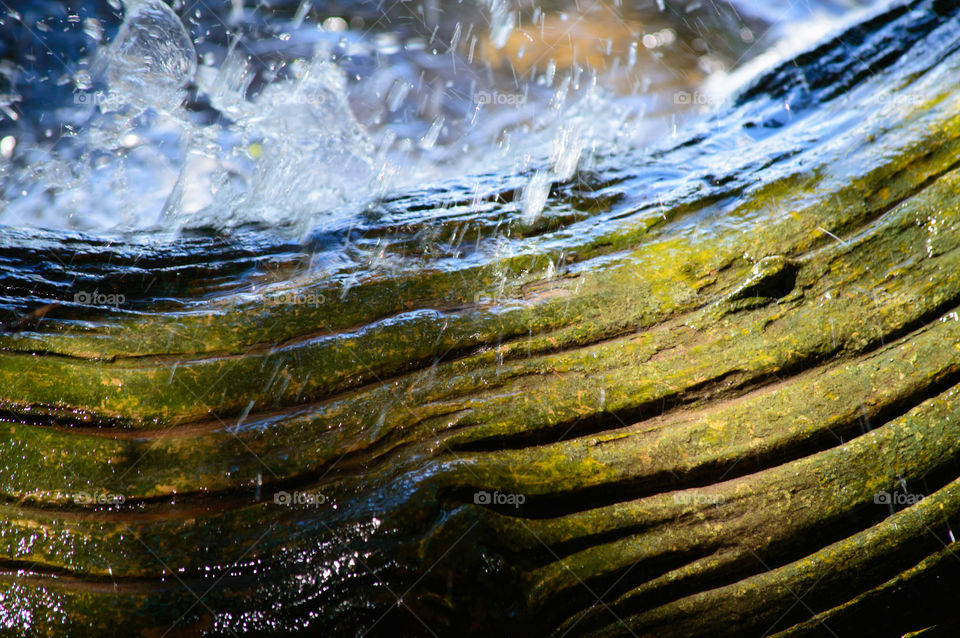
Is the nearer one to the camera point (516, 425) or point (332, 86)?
point (516, 425)

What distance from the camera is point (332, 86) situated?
18.7ft

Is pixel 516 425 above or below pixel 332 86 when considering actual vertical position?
above

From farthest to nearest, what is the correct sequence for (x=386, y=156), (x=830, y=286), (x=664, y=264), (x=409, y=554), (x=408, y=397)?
(x=386, y=156) → (x=664, y=264) → (x=830, y=286) → (x=408, y=397) → (x=409, y=554)

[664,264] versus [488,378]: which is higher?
[664,264]

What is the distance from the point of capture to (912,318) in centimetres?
185

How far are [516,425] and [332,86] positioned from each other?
4.85m

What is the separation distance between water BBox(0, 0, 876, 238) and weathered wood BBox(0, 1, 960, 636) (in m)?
2.33

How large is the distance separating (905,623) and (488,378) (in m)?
1.25

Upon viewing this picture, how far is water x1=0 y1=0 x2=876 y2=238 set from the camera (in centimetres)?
480


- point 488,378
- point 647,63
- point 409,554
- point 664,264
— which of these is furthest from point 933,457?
point 647,63

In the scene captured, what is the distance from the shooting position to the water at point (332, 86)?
4797 millimetres

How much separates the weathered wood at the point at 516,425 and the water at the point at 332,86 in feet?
7.66

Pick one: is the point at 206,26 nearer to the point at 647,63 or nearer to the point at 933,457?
the point at 647,63

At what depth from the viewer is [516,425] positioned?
5.63 feet
